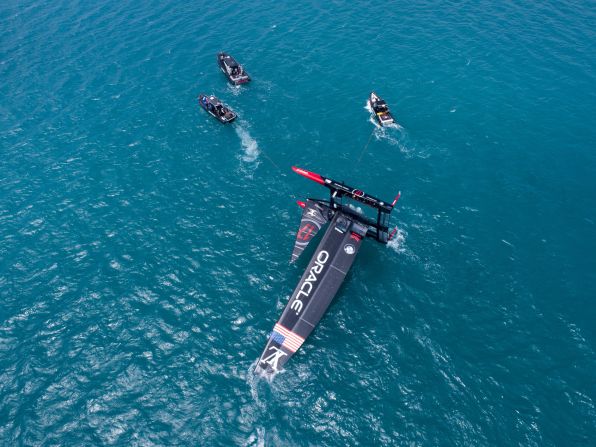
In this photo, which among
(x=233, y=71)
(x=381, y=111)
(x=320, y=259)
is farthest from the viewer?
(x=233, y=71)

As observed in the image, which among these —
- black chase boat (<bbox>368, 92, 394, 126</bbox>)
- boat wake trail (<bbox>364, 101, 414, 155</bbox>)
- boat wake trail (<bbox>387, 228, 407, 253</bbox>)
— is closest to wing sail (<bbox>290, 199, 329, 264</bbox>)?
boat wake trail (<bbox>387, 228, 407, 253</bbox>)

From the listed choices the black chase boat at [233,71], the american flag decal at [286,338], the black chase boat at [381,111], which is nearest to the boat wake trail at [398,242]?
the american flag decal at [286,338]

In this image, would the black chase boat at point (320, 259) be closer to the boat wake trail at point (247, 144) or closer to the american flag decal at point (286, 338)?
the american flag decal at point (286, 338)

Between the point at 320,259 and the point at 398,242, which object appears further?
the point at 398,242

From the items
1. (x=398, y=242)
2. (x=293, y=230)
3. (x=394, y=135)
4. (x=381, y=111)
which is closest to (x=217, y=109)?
(x=293, y=230)

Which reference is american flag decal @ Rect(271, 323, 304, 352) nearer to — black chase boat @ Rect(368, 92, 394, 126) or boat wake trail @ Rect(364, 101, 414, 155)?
boat wake trail @ Rect(364, 101, 414, 155)

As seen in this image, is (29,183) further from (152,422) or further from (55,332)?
(152,422)

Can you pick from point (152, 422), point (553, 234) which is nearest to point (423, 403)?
point (152, 422)

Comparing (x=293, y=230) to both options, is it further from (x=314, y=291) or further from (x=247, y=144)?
(x=247, y=144)
